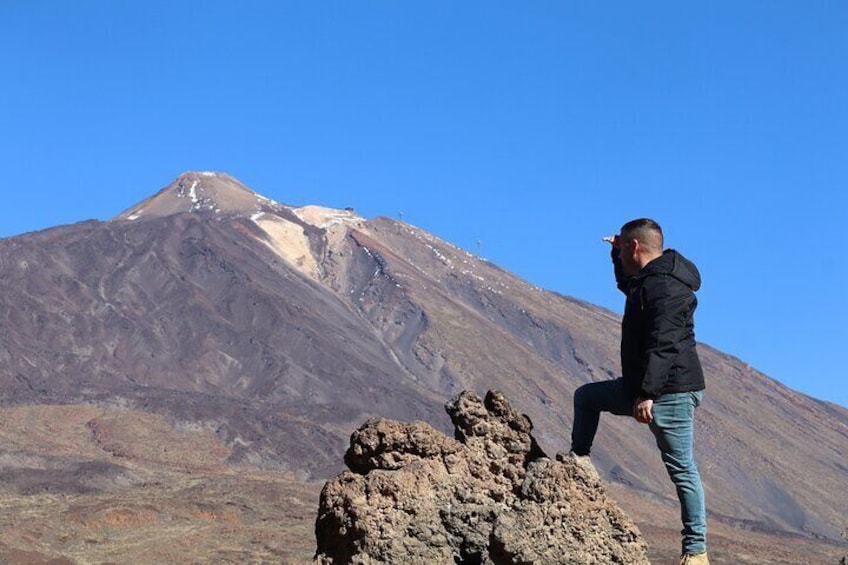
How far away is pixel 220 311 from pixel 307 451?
1048 inches

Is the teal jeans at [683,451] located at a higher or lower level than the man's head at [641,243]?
lower

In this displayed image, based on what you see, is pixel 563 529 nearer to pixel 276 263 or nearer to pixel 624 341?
pixel 624 341

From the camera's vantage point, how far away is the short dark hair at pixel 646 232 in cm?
579

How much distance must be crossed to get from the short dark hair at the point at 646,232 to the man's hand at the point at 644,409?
69 centimetres

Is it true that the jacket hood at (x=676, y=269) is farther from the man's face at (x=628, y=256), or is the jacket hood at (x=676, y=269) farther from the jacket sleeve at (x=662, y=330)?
the man's face at (x=628, y=256)

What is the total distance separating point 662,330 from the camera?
5383 mm

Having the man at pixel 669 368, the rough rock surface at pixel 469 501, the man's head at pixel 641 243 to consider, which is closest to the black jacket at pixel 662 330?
the man at pixel 669 368

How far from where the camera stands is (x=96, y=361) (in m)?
77.9

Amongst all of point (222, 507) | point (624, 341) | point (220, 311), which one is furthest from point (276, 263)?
point (624, 341)

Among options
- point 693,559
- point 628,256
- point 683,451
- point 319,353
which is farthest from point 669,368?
point 319,353

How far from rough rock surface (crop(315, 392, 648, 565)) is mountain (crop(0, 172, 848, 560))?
4768 cm

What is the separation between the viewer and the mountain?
227 feet

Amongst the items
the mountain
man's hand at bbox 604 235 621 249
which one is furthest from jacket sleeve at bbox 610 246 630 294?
the mountain

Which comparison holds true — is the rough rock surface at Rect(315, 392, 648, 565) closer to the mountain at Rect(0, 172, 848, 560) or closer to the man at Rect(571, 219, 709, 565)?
the man at Rect(571, 219, 709, 565)
